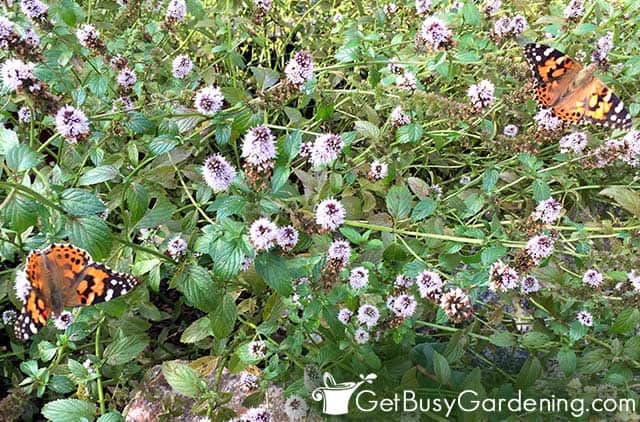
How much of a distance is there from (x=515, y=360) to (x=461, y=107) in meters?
0.92

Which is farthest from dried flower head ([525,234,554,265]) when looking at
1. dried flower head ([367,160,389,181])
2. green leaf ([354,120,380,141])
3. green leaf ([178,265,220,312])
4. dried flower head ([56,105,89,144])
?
dried flower head ([56,105,89,144])

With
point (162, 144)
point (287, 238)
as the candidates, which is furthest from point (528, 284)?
point (162, 144)

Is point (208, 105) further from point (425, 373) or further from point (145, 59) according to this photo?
point (425, 373)

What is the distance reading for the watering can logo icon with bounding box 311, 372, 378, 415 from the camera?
1.51 meters

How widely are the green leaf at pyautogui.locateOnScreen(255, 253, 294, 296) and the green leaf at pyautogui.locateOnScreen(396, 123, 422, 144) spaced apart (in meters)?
0.63

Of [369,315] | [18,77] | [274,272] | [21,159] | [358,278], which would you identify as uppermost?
[18,77]

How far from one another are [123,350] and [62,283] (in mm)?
374

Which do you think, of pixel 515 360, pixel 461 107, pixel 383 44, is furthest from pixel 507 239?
pixel 383 44

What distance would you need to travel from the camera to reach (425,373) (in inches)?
64.6

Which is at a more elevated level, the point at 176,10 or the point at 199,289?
the point at 176,10

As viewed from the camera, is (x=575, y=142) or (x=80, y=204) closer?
(x=80, y=204)

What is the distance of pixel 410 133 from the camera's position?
1.72m

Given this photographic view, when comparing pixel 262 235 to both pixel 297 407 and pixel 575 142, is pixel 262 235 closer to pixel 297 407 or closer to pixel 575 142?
pixel 297 407

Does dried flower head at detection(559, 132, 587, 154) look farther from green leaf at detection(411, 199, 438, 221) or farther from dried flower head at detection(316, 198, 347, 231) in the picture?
dried flower head at detection(316, 198, 347, 231)
